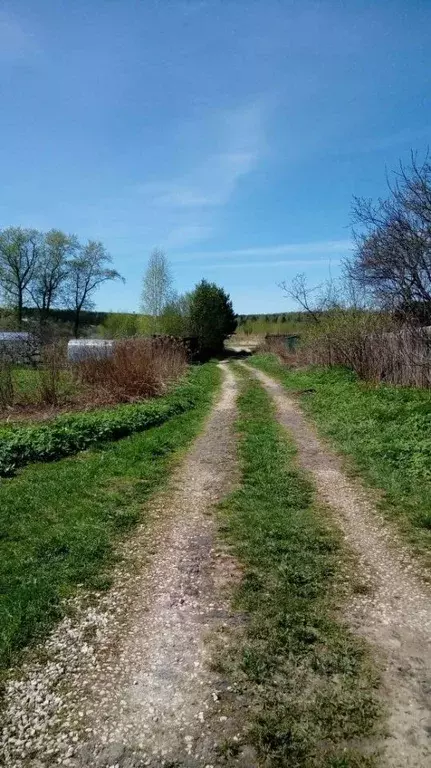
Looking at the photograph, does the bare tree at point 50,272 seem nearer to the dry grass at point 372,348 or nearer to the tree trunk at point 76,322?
the tree trunk at point 76,322

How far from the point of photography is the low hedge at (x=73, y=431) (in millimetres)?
8320

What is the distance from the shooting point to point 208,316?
1687 inches

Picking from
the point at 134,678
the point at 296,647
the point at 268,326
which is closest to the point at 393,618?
the point at 296,647

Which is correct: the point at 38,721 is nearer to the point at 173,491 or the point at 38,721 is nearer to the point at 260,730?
the point at 260,730

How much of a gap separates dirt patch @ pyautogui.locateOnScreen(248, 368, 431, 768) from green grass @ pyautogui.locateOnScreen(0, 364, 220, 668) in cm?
237

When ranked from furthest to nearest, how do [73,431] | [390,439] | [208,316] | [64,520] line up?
[208,316] → [73,431] → [390,439] → [64,520]

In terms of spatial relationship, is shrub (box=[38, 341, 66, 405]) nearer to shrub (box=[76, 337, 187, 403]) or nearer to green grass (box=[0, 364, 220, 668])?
shrub (box=[76, 337, 187, 403])

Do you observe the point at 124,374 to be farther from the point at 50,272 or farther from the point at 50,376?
the point at 50,272

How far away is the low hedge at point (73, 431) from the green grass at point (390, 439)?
424 centimetres

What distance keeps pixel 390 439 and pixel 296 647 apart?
5.83 meters

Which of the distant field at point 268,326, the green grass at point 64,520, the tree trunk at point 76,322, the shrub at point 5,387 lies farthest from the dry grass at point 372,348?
the tree trunk at point 76,322

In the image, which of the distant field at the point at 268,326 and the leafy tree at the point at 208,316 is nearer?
the leafy tree at the point at 208,316

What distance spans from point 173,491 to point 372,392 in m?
8.12

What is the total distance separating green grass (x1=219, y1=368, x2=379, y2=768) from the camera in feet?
8.08
